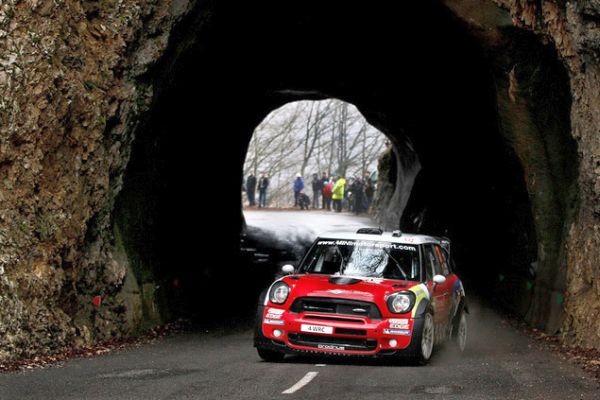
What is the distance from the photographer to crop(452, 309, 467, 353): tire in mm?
15102

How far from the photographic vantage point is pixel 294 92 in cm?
3594

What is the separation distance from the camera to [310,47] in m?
27.0

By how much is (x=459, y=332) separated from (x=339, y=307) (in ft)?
11.7

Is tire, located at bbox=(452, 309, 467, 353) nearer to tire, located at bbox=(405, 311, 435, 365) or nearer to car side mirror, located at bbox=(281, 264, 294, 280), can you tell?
tire, located at bbox=(405, 311, 435, 365)

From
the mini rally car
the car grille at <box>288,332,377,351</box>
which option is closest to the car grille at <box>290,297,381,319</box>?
the mini rally car

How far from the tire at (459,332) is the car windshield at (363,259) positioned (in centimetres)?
189

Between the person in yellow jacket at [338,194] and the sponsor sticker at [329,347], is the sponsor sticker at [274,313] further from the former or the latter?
the person in yellow jacket at [338,194]

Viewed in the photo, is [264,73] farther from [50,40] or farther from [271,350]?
[271,350]

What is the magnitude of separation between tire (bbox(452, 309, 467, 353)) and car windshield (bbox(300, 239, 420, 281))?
1.89 meters

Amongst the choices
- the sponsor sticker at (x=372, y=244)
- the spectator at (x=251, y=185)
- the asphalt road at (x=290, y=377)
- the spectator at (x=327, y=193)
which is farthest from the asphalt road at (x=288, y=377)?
the spectator at (x=251, y=185)

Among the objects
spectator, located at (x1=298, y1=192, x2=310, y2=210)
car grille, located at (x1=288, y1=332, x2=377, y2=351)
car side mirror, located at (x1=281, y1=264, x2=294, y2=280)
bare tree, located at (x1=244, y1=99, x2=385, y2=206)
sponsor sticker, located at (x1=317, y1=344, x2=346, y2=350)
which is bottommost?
sponsor sticker, located at (x1=317, y1=344, x2=346, y2=350)

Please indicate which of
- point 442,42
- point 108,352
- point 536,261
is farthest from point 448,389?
point 442,42

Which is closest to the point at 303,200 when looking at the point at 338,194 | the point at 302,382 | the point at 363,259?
the point at 338,194

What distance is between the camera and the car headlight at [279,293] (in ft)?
Answer: 41.6
